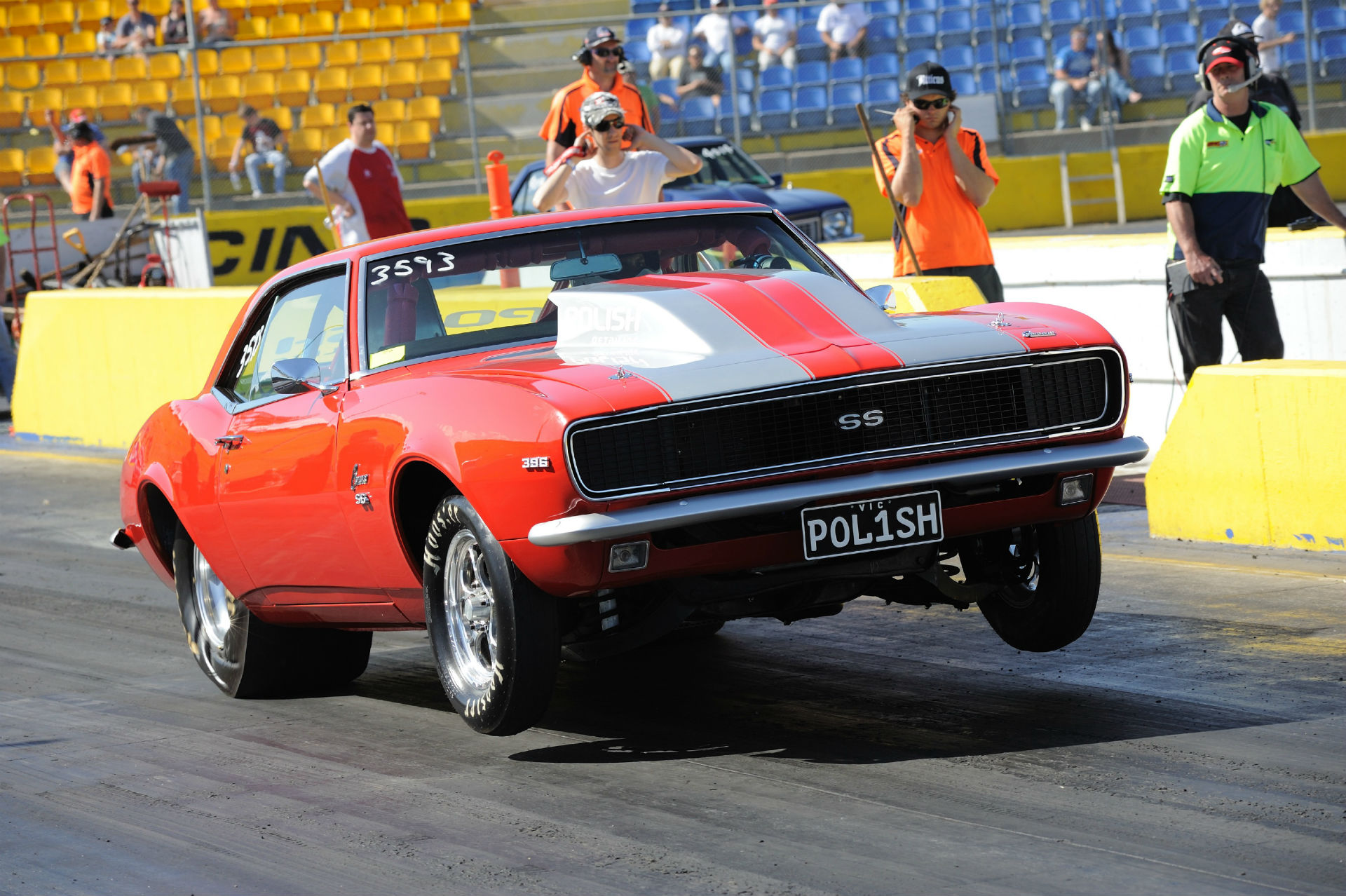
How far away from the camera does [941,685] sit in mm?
5883

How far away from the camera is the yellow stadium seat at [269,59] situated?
80.6 ft

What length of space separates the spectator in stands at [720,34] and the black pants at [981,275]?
1465 centimetres

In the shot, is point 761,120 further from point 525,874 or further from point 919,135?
point 525,874

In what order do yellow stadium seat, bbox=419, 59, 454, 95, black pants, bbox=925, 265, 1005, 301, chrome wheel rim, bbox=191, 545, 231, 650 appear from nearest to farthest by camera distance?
chrome wheel rim, bbox=191, 545, 231, 650, black pants, bbox=925, 265, 1005, 301, yellow stadium seat, bbox=419, 59, 454, 95

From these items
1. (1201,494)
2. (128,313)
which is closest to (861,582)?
(1201,494)

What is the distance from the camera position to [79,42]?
94.1 feet

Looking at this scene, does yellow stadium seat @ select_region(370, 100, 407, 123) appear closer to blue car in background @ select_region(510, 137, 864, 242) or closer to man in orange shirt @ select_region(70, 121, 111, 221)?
man in orange shirt @ select_region(70, 121, 111, 221)

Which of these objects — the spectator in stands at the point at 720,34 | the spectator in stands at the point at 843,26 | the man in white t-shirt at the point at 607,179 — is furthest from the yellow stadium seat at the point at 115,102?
the man in white t-shirt at the point at 607,179

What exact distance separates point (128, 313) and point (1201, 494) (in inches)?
357

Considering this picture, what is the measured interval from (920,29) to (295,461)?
19707mm

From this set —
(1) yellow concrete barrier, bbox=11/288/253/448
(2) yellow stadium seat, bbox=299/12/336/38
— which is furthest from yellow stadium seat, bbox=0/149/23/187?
(1) yellow concrete barrier, bbox=11/288/253/448

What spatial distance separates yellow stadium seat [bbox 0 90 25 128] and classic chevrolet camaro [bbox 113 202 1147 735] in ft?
69.7

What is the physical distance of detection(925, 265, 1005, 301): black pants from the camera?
384 inches

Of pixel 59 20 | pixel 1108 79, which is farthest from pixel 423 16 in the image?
pixel 1108 79
